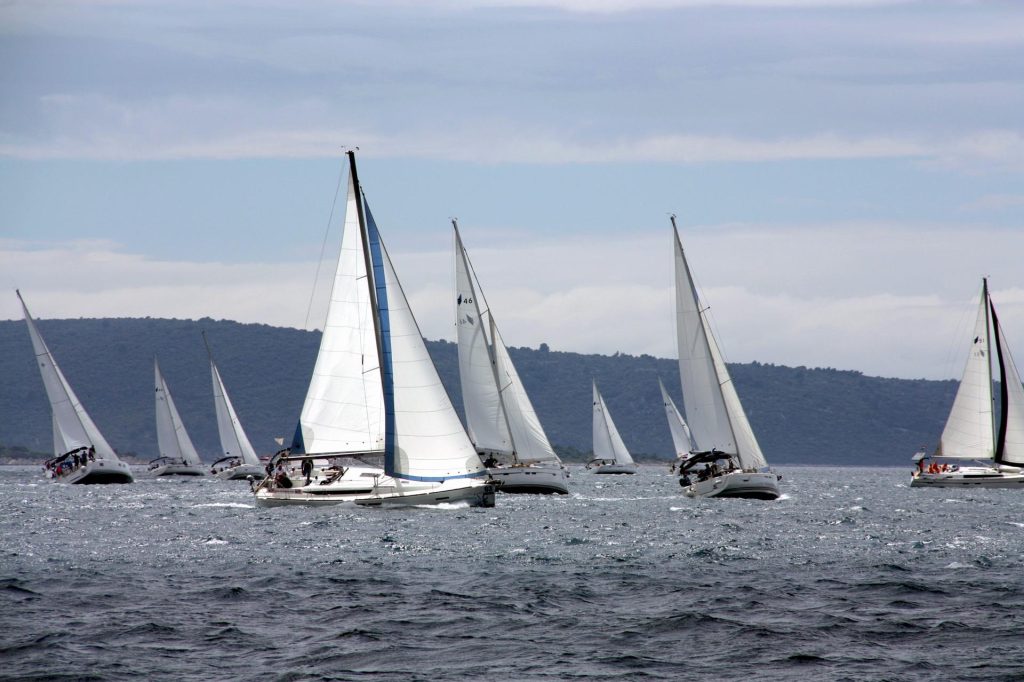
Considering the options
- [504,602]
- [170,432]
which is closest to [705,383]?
[504,602]

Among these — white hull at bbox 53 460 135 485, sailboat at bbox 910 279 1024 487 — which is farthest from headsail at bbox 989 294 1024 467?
white hull at bbox 53 460 135 485

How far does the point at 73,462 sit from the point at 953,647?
7565 cm

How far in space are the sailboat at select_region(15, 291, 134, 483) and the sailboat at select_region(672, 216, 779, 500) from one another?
4135 centimetres

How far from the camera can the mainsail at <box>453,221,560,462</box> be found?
56844mm

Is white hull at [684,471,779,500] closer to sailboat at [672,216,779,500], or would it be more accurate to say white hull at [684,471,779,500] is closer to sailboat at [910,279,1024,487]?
sailboat at [672,216,779,500]

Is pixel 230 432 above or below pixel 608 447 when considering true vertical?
above

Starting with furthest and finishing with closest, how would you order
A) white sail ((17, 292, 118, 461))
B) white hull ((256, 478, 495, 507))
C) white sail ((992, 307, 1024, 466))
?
white sail ((17, 292, 118, 461)) < white sail ((992, 307, 1024, 466)) < white hull ((256, 478, 495, 507))

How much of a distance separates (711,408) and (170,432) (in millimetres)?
64290

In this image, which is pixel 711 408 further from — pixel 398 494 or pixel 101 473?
pixel 101 473

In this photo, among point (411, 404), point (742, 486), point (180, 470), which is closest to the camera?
point (411, 404)

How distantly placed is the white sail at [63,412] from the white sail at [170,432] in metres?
21.5

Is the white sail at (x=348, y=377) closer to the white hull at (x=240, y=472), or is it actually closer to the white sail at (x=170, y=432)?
the white hull at (x=240, y=472)

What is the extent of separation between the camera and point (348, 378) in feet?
145

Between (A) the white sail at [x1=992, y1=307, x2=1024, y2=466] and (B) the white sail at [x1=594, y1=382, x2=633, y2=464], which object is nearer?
(A) the white sail at [x1=992, y1=307, x2=1024, y2=466]
